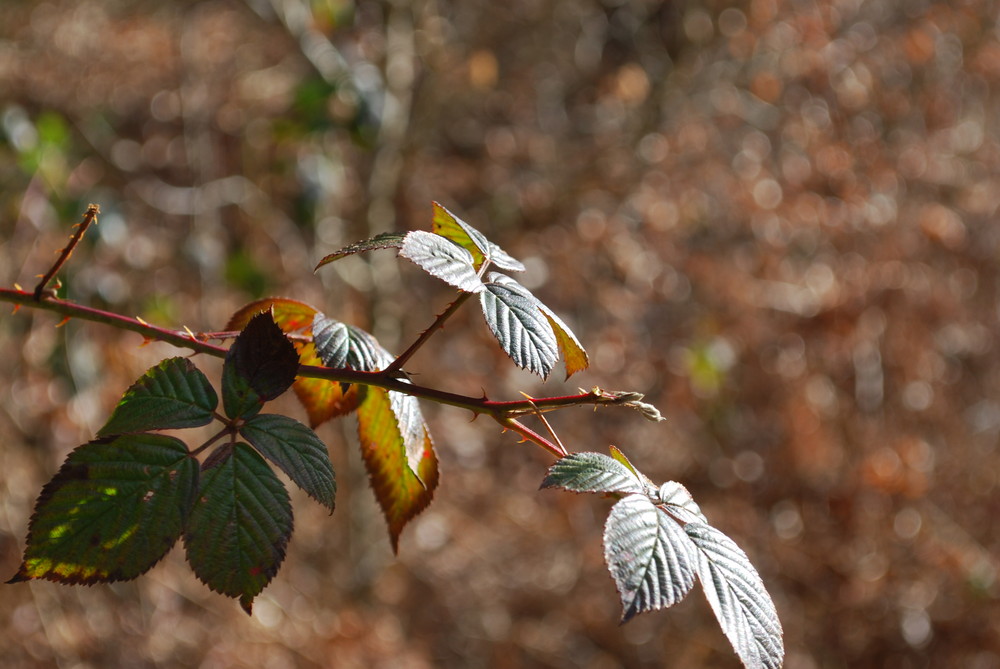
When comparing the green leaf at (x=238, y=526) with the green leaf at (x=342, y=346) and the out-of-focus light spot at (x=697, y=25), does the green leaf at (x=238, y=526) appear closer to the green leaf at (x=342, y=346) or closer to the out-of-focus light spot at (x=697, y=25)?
the green leaf at (x=342, y=346)

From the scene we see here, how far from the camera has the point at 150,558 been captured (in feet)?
2.47

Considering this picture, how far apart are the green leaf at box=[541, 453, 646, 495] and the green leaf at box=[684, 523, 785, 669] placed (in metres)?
0.07

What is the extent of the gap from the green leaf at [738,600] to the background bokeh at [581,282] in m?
2.55

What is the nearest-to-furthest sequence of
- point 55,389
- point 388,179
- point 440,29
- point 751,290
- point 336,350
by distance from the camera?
point 336,350 → point 55,389 → point 388,179 → point 440,29 → point 751,290

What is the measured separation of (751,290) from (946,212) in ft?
3.46

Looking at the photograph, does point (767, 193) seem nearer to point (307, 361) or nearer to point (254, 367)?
point (307, 361)

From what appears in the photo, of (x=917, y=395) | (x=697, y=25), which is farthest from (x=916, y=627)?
(x=697, y=25)

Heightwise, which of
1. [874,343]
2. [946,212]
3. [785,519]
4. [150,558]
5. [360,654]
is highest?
[150,558]

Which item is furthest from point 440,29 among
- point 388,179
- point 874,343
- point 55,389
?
point 874,343

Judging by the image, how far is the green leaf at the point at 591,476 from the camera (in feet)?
2.57

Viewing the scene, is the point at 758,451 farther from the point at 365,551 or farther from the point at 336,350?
the point at 336,350

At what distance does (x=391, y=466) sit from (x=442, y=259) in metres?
0.26

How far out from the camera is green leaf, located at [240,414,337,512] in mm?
797

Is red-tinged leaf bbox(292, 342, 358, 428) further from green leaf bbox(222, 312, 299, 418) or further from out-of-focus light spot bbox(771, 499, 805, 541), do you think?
out-of-focus light spot bbox(771, 499, 805, 541)
